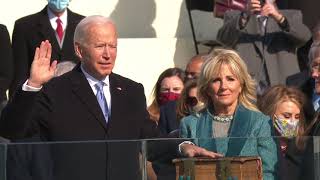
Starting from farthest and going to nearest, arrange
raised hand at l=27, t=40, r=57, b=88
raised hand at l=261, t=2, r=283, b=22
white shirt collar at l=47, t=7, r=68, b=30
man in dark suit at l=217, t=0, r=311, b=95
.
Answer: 1. white shirt collar at l=47, t=7, r=68, b=30
2. man in dark suit at l=217, t=0, r=311, b=95
3. raised hand at l=261, t=2, r=283, b=22
4. raised hand at l=27, t=40, r=57, b=88

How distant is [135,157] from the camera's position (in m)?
7.98

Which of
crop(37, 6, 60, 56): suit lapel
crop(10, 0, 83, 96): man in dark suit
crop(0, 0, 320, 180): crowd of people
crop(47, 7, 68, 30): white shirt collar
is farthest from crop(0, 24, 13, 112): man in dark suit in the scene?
crop(0, 0, 320, 180): crowd of people

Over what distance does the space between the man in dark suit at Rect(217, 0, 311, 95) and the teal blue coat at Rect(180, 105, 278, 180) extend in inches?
139

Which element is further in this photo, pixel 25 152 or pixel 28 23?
pixel 28 23

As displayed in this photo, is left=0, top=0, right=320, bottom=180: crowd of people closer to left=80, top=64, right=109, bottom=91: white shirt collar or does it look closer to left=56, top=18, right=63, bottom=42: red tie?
left=80, top=64, right=109, bottom=91: white shirt collar

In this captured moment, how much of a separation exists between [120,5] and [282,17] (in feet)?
8.24

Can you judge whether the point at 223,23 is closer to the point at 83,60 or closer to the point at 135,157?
the point at 83,60

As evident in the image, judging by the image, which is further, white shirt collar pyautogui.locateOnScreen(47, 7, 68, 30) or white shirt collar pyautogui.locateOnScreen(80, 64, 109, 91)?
white shirt collar pyautogui.locateOnScreen(47, 7, 68, 30)

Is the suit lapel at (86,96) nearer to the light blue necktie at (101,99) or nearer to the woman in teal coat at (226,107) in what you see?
the light blue necktie at (101,99)

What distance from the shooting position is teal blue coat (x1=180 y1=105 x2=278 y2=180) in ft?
26.3

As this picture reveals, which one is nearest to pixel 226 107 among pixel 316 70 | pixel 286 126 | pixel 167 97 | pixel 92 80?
pixel 92 80

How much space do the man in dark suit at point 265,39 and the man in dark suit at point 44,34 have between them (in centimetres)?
148

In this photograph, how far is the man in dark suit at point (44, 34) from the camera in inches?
484

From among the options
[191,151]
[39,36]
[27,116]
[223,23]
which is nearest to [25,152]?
[27,116]
